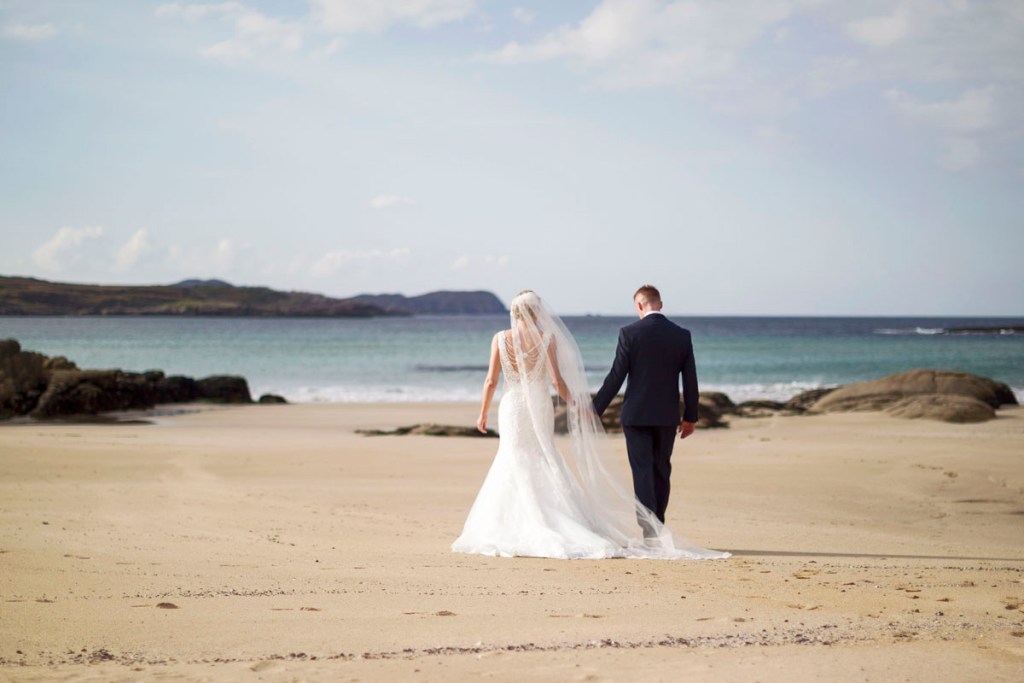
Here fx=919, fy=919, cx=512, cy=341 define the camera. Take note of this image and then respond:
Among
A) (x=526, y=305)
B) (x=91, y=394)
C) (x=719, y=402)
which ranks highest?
(x=526, y=305)

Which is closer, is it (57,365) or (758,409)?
(758,409)

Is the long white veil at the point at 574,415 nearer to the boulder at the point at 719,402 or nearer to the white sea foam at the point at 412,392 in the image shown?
the boulder at the point at 719,402

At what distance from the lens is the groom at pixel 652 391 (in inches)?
291

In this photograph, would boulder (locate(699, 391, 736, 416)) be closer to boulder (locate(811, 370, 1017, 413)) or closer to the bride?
boulder (locate(811, 370, 1017, 413))

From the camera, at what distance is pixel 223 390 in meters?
27.9

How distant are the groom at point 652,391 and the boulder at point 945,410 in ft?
45.4

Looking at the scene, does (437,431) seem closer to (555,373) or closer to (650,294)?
(555,373)

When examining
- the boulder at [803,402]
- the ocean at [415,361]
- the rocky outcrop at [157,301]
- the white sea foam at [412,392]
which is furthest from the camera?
the rocky outcrop at [157,301]

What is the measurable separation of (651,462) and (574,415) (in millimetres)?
778

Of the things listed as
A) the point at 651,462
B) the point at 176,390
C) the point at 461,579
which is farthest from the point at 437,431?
the point at 176,390

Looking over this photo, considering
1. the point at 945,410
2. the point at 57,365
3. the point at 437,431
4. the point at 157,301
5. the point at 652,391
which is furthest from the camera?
the point at 157,301

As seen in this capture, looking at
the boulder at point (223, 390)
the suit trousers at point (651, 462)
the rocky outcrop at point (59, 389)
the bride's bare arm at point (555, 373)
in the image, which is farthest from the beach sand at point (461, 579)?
the boulder at point (223, 390)

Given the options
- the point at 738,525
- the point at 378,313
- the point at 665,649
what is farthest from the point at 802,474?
the point at 378,313

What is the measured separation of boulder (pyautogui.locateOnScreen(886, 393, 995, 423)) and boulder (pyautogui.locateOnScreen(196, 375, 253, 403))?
18353 millimetres
